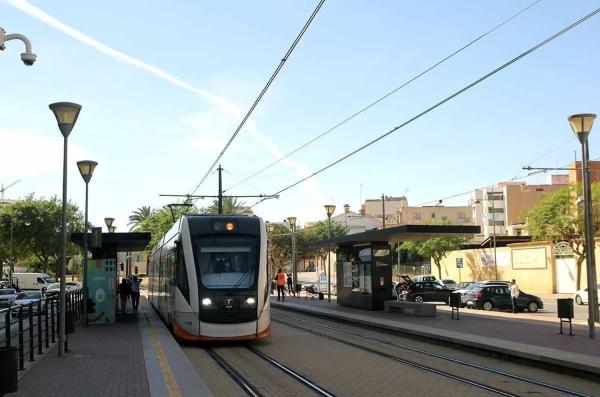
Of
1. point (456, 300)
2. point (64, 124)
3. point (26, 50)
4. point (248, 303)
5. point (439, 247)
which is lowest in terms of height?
point (456, 300)

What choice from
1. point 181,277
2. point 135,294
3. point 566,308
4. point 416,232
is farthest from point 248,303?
point 135,294

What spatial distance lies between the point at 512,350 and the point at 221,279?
6928 mm

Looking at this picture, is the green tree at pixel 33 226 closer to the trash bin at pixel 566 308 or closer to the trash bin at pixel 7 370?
the trash bin at pixel 566 308

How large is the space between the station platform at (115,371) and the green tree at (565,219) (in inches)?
1525

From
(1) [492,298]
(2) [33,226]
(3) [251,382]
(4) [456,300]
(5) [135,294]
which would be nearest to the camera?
(3) [251,382]

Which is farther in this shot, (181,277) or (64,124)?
(181,277)

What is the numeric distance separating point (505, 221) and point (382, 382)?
114589 millimetres

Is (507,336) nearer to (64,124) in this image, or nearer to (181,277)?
(181,277)

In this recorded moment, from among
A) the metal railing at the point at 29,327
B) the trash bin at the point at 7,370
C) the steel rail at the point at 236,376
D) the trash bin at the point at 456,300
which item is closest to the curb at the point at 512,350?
the trash bin at the point at 456,300

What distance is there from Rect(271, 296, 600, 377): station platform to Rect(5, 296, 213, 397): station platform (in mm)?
6782

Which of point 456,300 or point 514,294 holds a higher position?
point 456,300

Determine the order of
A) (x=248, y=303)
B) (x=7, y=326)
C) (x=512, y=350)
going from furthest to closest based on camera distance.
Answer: (x=248, y=303) → (x=512, y=350) → (x=7, y=326)

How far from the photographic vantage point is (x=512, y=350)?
1428 cm

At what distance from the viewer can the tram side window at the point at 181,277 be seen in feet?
54.1
